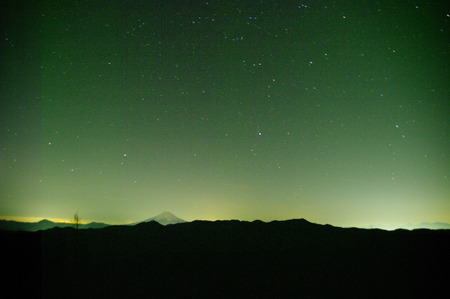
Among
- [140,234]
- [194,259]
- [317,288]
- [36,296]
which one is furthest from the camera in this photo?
[140,234]

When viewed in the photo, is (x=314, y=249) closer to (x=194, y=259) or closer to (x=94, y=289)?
(x=194, y=259)

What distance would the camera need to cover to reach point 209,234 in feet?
101

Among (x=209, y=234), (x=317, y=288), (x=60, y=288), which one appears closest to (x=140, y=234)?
(x=209, y=234)

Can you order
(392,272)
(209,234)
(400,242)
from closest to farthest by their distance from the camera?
(392,272) < (400,242) < (209,234)

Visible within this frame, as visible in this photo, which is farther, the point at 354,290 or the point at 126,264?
the point at 126,264

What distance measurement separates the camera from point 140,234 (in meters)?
26.7

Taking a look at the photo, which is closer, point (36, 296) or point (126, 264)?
point (36, 296)

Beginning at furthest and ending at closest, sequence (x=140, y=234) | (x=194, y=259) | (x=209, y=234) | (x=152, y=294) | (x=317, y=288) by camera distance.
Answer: (x=209, y=234) < (x=140, y=234) < (x=194, y=259) < (x=317, y=288) < (x=152, y=294)

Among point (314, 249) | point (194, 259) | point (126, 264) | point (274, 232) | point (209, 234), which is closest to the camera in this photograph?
point (126, 264)

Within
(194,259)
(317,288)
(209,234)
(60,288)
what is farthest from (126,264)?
(209,234)

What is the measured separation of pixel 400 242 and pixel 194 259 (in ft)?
48.4

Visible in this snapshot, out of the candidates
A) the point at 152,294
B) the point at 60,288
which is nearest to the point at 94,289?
the point at 60,288

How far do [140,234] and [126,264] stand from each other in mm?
13627

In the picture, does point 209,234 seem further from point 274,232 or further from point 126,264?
point 126,264
